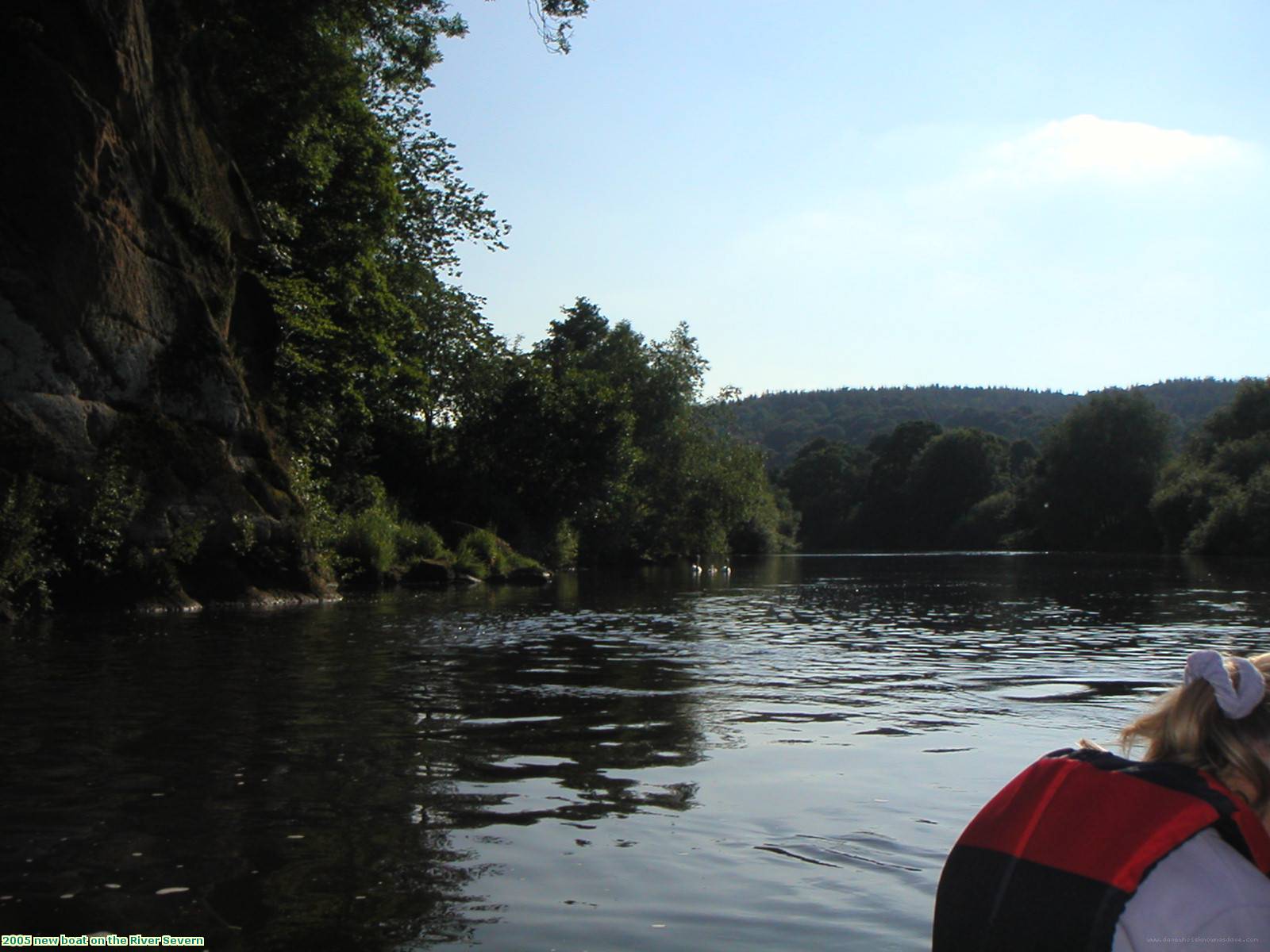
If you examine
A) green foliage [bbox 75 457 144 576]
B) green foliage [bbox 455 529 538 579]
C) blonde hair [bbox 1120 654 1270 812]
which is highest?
green foliage [bbox 75 457 144 576]

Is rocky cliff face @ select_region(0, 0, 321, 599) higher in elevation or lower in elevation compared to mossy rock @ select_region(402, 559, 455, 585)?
higher

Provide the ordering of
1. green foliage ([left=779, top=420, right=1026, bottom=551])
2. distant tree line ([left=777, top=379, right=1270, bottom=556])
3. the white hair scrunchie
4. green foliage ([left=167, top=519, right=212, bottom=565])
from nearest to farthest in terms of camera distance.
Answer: the white hair scrunchie, green foliage ([left=167, top=519, right=212, bottom=565]), distant tree line ([left=777, top=379, right=1270, bottom=556]), green foliage ([left=779, top=420, right=1026, bottom=551])

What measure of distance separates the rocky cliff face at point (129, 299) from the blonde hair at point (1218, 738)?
15696 millimetres

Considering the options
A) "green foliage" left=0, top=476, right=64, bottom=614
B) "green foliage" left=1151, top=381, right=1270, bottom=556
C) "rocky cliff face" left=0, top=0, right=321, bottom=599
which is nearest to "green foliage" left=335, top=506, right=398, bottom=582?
"rocky cliff face" left=0, top=0, right=321, bottom=599

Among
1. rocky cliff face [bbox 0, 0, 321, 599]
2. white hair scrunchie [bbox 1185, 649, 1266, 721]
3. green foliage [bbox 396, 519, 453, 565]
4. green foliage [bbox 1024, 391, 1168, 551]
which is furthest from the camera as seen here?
green foliage [bbox 1024, 391, 1168, 551]

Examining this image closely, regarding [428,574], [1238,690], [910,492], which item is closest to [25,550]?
[428,574]

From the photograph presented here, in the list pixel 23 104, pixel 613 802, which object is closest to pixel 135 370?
pixel 23 104

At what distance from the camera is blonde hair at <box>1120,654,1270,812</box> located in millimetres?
2168

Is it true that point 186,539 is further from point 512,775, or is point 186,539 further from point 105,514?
point 512,775

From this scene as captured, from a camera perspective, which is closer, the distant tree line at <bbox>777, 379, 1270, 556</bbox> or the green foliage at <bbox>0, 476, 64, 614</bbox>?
the green foliage at <bbox>0, 476, 64, 614</bbox>

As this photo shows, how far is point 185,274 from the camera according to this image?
760 inches

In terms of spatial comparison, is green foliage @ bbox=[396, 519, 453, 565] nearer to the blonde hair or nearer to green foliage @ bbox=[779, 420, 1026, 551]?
the blonde hair

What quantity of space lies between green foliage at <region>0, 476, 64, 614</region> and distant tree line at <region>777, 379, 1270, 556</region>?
193 ft

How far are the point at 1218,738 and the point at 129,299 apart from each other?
1784cm
